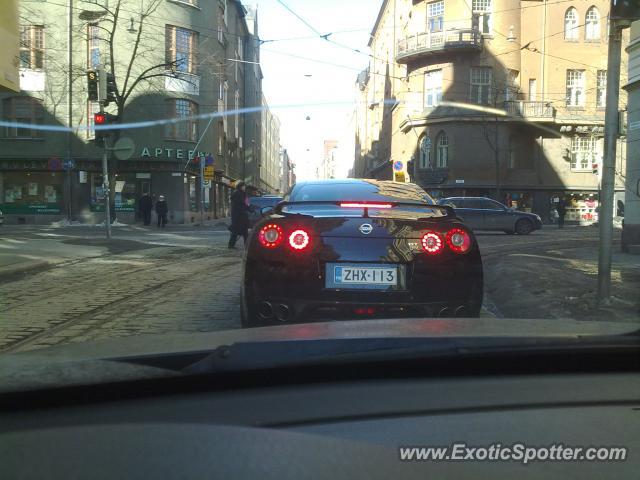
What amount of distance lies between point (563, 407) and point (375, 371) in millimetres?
515

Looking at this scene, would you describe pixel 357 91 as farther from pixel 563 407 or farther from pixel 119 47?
pixel 563 407

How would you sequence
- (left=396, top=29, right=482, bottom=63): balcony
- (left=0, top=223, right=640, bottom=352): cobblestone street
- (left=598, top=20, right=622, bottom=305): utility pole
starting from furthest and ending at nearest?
(left=396, top=29, right=482, bottom=63): balcony
(left=598, top=20, right=622, bottom=305): utility pole
(left=0, top=223, right=640, bottom=352): cobblestone street

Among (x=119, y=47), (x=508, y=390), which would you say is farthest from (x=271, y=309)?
(x=119, y=47)

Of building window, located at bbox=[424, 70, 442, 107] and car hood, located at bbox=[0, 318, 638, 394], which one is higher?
building window, located at bbox=[424, 70, 442, 107]

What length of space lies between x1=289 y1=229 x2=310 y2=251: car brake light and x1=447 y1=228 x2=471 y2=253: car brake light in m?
1.06

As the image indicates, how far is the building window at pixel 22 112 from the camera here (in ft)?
108

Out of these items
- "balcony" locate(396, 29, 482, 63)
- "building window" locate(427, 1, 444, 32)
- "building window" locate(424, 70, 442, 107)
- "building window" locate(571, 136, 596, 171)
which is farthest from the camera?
"building window" locate(571, 136, 596, 171)

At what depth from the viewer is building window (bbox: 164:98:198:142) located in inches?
1351

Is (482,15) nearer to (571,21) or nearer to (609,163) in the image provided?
(571,21)

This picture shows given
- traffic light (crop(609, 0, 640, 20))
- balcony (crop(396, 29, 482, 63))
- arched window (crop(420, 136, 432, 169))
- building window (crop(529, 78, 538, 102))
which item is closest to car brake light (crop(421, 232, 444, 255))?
traffic light (crop(609, 0, 640, 20))

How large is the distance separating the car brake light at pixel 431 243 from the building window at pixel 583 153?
4153 centimetres

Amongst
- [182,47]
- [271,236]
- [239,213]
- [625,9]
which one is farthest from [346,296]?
[182,47]

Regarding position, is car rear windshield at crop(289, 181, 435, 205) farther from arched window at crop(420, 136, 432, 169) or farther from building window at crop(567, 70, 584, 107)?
building window at crop(567, 70, 584, 107)

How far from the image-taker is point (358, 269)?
4.13 metres
